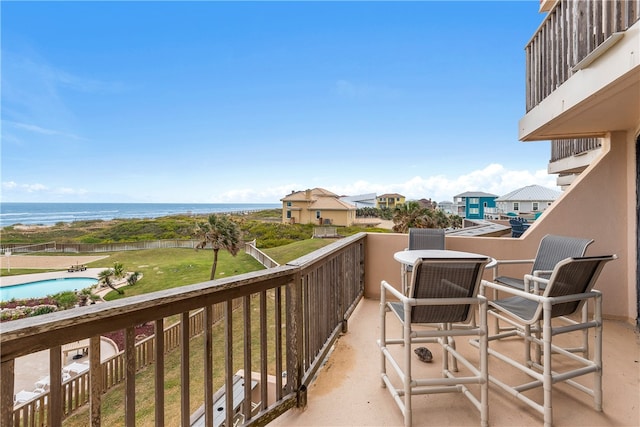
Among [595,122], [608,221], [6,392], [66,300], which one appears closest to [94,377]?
[6,392]

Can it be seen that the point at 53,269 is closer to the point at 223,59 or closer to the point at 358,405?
the point at 223,59

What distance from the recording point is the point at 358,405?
206cm

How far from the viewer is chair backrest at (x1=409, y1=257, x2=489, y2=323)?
5.87ft

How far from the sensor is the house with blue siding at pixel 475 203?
98.5 ft

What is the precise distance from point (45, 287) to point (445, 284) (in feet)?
72.5

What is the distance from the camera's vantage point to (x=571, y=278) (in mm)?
1902

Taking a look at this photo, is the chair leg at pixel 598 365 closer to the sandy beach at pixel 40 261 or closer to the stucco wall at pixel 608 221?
the stucco wall at pixel 608 221

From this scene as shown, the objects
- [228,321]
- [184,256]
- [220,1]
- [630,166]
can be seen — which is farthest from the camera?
[184,256]

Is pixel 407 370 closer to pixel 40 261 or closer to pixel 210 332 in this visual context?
pixel 210 332

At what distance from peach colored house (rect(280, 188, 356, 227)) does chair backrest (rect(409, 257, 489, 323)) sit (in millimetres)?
28468

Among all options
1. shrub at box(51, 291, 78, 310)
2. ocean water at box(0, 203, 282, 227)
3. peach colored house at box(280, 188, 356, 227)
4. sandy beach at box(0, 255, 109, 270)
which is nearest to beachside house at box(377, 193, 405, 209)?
peach colored house at box(280, 188, 356, 227)

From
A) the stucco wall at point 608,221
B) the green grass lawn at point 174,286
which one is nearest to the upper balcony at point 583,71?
the stucco wall at point 608,221

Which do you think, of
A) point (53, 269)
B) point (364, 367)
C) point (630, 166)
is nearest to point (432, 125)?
point (630, 166)

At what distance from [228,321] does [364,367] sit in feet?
5.18
